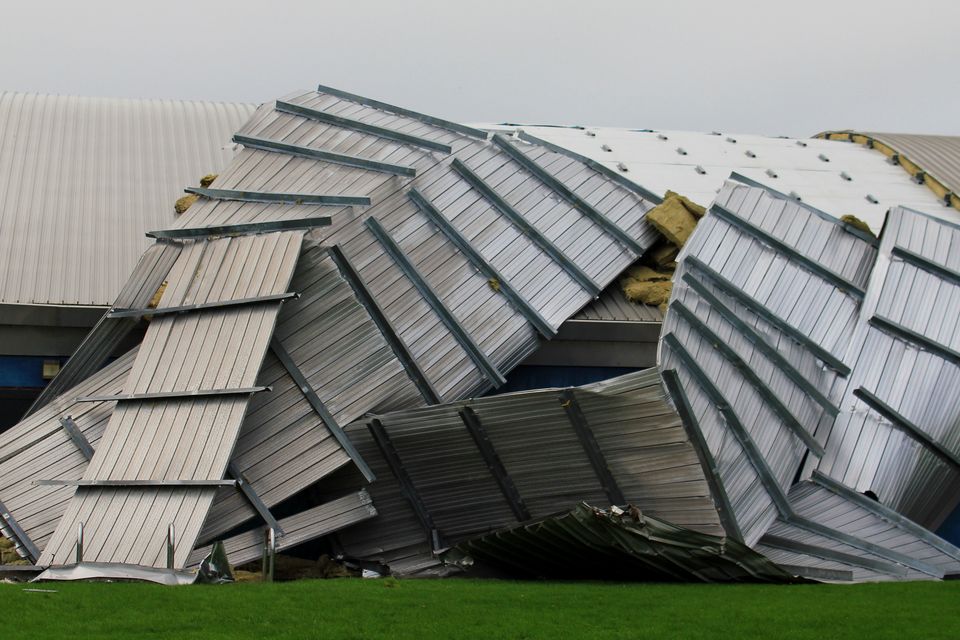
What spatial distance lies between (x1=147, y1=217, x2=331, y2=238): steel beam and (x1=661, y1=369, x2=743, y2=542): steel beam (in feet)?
18.5

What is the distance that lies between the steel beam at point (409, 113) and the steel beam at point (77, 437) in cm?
805

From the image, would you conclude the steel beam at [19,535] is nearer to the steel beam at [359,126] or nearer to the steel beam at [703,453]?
the steel beam at [359,126]

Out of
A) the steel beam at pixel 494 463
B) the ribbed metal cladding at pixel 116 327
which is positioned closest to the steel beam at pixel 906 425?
the steel beam at pixel 494 463

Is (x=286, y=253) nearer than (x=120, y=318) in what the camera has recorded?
Yes

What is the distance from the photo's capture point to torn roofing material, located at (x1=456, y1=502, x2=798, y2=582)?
16.5m

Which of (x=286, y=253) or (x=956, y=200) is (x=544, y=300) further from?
(x=956, y=200)

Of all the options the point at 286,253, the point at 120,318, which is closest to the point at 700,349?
the point at 286,253

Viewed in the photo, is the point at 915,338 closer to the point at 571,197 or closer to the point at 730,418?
the point at 730,418

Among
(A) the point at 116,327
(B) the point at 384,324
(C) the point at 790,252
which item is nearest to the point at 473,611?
(B) the point at 384,324

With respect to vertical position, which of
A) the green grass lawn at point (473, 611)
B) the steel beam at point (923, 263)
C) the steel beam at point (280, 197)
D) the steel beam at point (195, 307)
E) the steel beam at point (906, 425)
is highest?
the steel beam at point (280, 197)

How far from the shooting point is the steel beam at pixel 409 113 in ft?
77.3

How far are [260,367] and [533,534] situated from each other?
4383 millimetres

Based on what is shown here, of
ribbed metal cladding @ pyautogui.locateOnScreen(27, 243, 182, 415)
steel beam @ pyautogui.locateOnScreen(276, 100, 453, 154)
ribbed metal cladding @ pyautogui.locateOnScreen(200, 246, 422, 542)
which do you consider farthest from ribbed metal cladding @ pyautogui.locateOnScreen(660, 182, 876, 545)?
ribbed metal cladding @ pyautogui.locateOnScreen(27, 243, 182, 415)

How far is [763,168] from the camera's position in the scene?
28922mm
